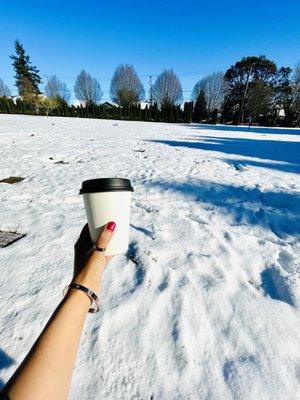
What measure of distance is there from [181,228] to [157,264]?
826 millimetres

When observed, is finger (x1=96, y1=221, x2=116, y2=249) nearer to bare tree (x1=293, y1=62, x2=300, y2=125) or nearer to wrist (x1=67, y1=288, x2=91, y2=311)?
wrist (x1=67, y1=288, x2=91, y2=311)

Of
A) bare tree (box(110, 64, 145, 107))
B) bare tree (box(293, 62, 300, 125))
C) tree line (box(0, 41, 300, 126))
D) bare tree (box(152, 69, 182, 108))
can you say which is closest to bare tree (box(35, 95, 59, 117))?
tree line (box(0, 41, 300, 126))

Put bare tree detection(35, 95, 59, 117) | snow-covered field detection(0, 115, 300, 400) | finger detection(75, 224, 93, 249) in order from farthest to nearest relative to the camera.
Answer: bare tree detection(35, 95, 59, 117), snow-covered field detection(0, 115, 300, 400), finger detection(75, 224, 93, 249)

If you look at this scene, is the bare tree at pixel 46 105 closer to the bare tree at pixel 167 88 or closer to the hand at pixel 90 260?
the bare tree at pixel 167 88

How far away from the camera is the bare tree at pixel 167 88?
48.8 m

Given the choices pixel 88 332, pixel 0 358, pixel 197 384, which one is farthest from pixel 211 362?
pixel 0 358

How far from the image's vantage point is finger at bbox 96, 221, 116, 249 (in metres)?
1.10

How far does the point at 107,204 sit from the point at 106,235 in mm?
151

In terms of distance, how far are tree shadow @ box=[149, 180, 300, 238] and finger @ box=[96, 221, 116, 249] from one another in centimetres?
265

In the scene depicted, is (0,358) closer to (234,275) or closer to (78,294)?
(78,294)

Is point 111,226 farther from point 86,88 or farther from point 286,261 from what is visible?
point 86,88

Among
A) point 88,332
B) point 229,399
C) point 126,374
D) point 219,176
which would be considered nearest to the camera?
point 229,399

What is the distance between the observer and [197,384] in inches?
60.2

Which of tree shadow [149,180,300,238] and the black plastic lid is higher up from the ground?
the black plastic lid
